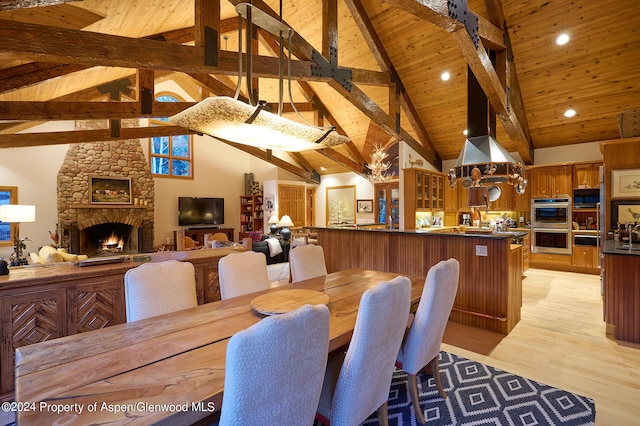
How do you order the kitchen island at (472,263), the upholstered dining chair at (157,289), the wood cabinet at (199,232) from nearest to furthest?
the upholstered dining chair at (157,289) < the kitchen island at (472,263) < the wood cabinet at (199,232)

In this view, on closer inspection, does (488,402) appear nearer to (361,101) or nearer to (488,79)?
(488,79)

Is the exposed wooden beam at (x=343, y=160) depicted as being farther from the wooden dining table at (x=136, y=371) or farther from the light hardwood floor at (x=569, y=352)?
the wooden dining table at (x=136, y=371)

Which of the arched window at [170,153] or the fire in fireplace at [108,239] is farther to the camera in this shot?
the arched window at [170,153]

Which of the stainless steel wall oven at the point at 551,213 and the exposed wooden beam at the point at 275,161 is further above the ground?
the exposed wooden beam at the point at 275,161

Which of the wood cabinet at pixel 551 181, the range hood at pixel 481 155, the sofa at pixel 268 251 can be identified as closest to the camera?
the range hood at pixel 481 155

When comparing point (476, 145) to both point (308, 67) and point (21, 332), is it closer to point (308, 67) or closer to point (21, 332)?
point (308, 67)

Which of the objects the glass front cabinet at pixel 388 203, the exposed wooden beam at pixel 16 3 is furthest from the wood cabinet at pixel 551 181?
the exposed wooden beam at pixel 16 3

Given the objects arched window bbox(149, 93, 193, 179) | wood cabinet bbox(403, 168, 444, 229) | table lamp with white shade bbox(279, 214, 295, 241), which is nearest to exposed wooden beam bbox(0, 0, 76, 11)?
wood cabinet bbox(403, 168, 444, 229)

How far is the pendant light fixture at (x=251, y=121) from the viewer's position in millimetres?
1747

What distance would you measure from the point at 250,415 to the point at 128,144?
29.5 feet

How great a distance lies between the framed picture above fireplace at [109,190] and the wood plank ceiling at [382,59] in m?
2.21

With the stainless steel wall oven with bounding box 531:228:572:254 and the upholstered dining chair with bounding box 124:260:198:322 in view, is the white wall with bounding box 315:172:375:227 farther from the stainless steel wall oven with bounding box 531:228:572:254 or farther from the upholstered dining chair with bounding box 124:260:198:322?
the upholstered dining chair with bounding box 124:260:198:322

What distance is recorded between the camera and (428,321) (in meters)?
1.83

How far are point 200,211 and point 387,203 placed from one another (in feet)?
18.7
